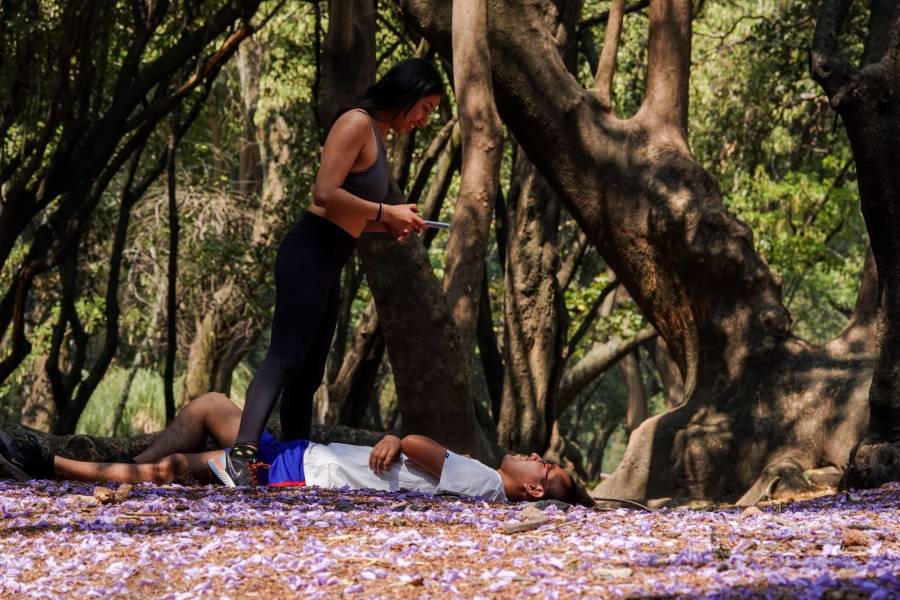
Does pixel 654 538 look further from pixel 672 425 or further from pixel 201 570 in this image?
pixel 672 425

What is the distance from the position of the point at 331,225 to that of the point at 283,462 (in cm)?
108

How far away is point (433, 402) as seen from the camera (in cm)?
730

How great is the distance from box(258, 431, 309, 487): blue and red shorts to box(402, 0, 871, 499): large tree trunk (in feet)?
11.0

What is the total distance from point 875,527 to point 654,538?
0.79 m

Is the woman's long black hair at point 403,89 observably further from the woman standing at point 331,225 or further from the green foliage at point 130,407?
the green foliage at point 130,407

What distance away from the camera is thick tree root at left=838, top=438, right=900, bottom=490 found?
6.04 m

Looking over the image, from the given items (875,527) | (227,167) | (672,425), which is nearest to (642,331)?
(227,167)

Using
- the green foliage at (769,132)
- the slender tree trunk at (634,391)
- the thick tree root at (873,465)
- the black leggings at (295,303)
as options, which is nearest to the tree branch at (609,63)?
the thick tree root at (873,465)

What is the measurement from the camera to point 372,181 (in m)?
5.39

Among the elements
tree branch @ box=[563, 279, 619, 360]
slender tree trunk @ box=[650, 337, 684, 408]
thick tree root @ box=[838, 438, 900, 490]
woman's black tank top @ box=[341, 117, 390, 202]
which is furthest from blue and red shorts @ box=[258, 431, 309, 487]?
slender tree trunk @ box=[650, 337, 684, 408]

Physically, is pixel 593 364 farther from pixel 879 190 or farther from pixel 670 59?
pixel 879 190

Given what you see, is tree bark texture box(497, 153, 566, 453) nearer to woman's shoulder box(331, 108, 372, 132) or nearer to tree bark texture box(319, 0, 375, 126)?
tree bark texture box(319, 0, 375, 126)

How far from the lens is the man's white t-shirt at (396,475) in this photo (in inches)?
214

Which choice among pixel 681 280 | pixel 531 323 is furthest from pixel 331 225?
pixel 531 323
